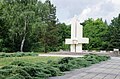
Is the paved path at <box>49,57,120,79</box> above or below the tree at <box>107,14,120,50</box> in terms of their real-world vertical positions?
below

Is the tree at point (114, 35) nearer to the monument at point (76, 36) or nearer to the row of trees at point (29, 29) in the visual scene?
the row of trees at point (29, 29)

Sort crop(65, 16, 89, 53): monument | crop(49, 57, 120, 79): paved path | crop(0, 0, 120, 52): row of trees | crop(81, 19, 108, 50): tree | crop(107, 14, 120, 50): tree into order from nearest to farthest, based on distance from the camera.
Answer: crop(49, 57, 120, 79): paved path, crop(0, 0, 120, 52): row of trees, crop(65, 16, 89, 53): monument, crop(107, 14, 120, 50): tree, crop(81, 19, 108, 50): tree

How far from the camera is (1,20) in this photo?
140 ft

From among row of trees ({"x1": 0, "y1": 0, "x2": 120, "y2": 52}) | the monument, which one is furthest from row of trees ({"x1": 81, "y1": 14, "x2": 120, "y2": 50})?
the monument

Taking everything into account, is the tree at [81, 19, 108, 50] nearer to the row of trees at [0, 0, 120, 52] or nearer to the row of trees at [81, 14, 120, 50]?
the row of trees at [81, 14, 120, 50]

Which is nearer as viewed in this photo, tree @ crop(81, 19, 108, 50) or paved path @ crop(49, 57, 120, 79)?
paved path @ crop(49, 57, 120, 79)

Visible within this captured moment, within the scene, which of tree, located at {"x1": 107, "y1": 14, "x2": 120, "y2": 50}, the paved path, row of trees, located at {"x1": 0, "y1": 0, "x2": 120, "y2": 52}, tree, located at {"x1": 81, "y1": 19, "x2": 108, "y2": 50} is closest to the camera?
the paved path

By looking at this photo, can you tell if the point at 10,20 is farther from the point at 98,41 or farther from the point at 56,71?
the point at 56,71

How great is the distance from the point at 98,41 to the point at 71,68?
43.1m

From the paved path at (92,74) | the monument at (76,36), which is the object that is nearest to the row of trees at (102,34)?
the monument at (76,36)

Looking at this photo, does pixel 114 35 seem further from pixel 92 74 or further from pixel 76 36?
pixel 92 74

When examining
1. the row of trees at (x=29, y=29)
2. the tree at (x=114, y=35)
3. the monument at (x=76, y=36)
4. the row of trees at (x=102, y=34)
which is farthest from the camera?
the row of trees at (x=102, y=34)

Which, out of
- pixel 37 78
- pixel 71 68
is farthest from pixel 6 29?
pixel 37 78

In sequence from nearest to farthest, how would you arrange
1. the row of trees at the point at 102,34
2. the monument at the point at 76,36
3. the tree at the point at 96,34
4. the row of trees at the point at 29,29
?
the row of trees at the point at 29,29
the monument at the point at 76,36
the row of trees at the point at 102,34
the tree at the point at 96,34
